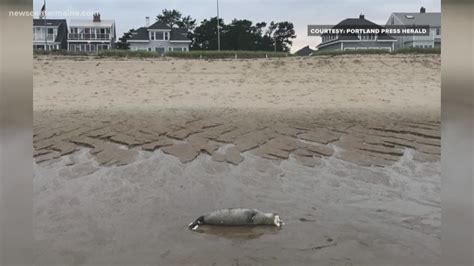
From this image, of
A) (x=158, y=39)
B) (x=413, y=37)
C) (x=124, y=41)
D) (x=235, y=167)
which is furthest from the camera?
(x=124, y=41)

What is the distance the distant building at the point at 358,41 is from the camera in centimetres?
1769

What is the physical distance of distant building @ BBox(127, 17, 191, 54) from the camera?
31.9 metres

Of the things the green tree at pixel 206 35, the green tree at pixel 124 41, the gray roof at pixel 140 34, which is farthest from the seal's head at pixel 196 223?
the green tree at pixel 124 41

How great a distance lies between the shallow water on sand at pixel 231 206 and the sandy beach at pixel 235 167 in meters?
0.02

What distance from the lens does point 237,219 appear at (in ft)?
11.6

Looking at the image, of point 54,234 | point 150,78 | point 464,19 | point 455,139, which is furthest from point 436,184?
point 150,78

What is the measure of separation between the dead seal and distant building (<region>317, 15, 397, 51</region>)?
570 inches

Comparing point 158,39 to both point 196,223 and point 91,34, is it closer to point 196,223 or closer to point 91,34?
point 91,34

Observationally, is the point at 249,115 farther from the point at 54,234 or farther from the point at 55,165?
the point at 54,234

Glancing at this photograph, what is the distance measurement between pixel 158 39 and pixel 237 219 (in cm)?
2995

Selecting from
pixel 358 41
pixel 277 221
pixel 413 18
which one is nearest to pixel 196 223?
pixel 277 221

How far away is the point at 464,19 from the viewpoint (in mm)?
2918

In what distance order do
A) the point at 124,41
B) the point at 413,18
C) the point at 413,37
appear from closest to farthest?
1. the point at 413,18
2. the point at 413,37
3. the point at 124,41

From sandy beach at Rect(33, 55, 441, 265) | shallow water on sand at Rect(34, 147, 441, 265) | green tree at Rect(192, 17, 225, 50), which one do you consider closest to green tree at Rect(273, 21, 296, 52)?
green tree at Rect(192, 17, 225, 50)
